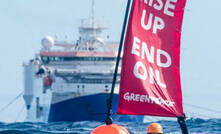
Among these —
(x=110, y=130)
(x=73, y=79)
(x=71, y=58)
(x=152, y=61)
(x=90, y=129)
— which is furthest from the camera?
(x=71, y=58)

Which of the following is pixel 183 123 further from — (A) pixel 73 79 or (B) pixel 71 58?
(B) pixel 71 58

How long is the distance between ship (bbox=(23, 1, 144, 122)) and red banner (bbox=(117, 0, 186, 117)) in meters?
39.5

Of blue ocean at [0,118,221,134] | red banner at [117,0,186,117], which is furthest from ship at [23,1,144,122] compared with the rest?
red banner at [117,0,186,117]

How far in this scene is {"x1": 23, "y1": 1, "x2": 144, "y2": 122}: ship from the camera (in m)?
56.4

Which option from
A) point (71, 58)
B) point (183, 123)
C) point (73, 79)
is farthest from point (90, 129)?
point (71, 58)

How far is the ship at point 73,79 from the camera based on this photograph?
185 feet

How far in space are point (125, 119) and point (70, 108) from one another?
4.56 metres

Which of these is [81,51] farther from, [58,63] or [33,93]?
[33,93]

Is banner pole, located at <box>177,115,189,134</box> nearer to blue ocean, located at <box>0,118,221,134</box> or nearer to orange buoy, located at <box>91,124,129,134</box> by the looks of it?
orange buoy, located at <box>91,124,129,134</box>

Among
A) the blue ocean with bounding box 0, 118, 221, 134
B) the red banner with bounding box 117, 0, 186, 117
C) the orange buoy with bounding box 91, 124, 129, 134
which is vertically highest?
the red banner with bounding box 117, 0, 186, 117

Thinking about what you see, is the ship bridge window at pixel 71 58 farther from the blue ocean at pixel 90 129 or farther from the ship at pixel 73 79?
the blue ocean at pixel 90 129

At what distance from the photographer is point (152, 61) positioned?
1303cm

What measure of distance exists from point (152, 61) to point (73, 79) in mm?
46166

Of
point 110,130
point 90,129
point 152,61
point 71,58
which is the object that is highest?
point 152,61
